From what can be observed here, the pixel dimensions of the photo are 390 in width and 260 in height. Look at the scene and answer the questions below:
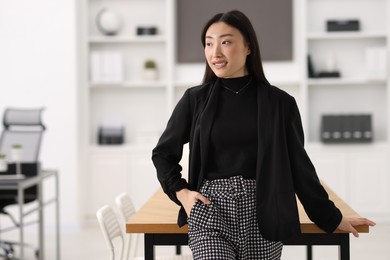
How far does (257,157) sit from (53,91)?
4.62 m

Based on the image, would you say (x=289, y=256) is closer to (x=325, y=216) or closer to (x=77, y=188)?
(x=77, y=188)

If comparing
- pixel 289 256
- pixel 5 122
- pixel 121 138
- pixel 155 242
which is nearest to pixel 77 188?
pixel 121 138

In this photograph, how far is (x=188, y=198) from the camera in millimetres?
2230

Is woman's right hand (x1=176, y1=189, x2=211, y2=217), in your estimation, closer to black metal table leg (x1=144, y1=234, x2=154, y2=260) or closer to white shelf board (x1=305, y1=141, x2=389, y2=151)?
black metal table leg (x1=144, y1=234, x2=154, y2=260)

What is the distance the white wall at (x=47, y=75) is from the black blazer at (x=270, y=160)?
433cm

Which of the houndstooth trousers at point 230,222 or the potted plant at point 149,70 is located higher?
the potted plant at point 149,70

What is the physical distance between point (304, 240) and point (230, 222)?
36 cm

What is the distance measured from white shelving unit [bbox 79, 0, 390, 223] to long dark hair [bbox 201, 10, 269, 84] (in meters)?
4.23

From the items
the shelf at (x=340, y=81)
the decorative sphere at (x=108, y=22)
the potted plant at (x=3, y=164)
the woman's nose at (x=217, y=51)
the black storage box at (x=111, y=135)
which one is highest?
the decorative sphere at (x=108, y=22)

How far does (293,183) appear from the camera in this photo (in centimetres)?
226

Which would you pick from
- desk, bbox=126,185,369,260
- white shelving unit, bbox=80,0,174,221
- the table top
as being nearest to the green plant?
white shelving unit, bbox=80,0,174,221

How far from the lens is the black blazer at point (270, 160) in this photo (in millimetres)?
2184

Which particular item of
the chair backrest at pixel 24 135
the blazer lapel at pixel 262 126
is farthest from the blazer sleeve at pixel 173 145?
the chair backrest at pixel 24 135

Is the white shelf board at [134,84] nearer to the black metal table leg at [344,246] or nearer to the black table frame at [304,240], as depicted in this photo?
the black table frame at [304,240]
